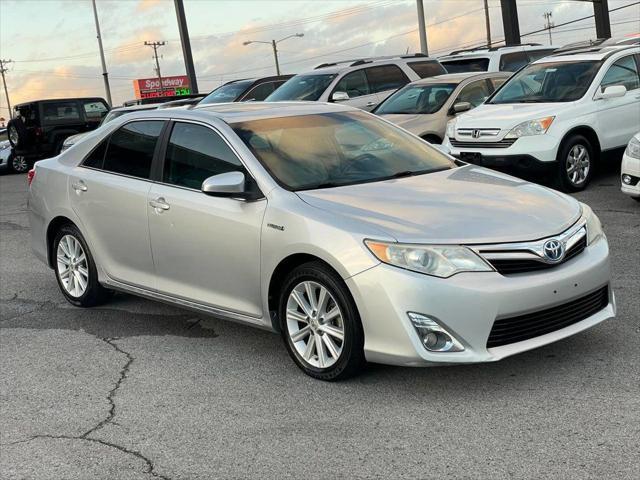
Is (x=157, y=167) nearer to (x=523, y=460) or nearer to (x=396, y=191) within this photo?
(x=396, y=191)

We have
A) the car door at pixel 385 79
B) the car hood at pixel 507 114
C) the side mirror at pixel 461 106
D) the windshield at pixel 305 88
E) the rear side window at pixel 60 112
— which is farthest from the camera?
the rear side window at pixel 60 112

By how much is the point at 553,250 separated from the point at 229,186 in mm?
1848

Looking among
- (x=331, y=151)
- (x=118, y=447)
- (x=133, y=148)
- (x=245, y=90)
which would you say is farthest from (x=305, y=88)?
(x=118, y=447)

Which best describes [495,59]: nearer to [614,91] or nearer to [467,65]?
[467,65]

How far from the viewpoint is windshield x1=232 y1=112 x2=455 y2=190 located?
16.6 feet

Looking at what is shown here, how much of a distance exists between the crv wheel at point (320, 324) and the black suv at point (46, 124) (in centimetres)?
1845

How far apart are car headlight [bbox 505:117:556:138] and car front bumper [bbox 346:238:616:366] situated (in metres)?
6.14

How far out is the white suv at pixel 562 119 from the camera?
1013 centimetres

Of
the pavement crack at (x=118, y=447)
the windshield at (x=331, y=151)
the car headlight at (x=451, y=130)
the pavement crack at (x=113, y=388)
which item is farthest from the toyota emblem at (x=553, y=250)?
the car headlight at (x=451, y=130)

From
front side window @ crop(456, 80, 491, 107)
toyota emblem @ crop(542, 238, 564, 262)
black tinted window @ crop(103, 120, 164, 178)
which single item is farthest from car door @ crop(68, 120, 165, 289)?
front side window @ crop(456, 80, 491, 107)

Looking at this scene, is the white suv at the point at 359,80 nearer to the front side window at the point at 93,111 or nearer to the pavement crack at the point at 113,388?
A: the pavement crack at the point at 113,388

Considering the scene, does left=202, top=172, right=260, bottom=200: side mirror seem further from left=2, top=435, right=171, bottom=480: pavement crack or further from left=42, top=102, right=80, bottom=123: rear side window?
left=42, top=102, right=80, bottom=123: rear side window

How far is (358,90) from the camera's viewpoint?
48.4 feet

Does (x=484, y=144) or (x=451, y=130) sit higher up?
(x=451, y=130)
